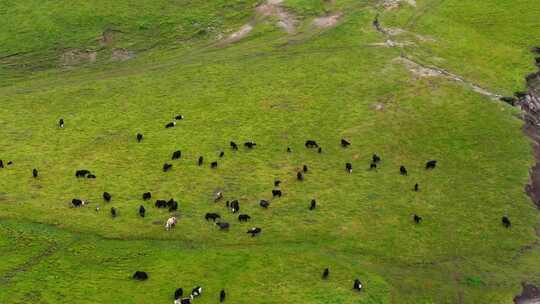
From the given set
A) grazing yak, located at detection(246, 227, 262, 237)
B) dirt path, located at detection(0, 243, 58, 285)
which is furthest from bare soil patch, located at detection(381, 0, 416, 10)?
dirt path, located at detection(0, 243, 58, 285)

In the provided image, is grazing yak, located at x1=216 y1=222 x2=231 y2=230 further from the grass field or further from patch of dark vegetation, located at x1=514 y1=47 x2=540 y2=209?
patch of dark vegetation, located at x1=514 y1=47 x2=540 y2=209

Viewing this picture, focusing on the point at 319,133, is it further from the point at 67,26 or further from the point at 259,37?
the point at 67,26

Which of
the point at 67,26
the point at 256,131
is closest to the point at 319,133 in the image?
the point at 256,131

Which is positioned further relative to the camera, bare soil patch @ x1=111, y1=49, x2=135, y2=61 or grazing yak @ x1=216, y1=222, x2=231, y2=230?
bare soil patch @ x1=111, y1=49, x2=135, y2=61

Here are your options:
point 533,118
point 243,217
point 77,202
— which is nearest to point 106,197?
point 77,202

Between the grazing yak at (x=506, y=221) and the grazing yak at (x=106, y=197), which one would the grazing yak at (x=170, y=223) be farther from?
the grazing yak at (x=506, y=221)

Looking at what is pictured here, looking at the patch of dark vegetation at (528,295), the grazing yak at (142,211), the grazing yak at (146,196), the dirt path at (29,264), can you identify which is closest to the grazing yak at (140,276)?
the dirt path at (29,264)

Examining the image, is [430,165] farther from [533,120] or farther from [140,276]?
[140,276]
